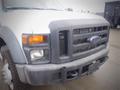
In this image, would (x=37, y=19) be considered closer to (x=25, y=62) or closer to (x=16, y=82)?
(x=25, y=62)

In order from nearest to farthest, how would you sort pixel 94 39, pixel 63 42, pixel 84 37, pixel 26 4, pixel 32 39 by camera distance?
pixel 32 39
pixel 63 42
pixel 84 37
pixel 94 39
pixel 26 4

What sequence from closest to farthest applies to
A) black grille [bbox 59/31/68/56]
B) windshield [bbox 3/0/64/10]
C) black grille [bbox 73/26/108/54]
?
black grille [bbox 59/31/68/56] → black grille [bbox 73/26/108/54] → windshield [bbox 3/0/64/10]

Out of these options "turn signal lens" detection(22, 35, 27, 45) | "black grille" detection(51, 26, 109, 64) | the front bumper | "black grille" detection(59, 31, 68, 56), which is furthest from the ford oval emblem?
"turn signal lens" detection(22, 35, 27, 45)

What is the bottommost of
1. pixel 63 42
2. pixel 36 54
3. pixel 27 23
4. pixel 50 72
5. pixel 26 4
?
pixel 50 72

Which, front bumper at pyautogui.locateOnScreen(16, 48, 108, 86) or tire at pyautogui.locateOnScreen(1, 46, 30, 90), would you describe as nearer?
front bumper at pyautogui.locateOnScreen(16, 48, 108, 86)

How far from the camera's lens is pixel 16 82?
210cm

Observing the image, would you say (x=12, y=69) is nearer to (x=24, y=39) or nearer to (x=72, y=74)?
(x=24, y=39)

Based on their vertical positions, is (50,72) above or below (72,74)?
above

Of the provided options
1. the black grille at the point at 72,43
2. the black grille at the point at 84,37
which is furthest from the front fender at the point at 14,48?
the black grille at the point at 84,37

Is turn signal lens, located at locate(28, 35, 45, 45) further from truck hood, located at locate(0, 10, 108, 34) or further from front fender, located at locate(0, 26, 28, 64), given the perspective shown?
front fender, located at locate(0, 26, 28, 64)

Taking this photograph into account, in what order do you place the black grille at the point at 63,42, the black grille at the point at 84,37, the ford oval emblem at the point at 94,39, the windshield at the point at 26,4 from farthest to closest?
the windshield at the point at 26,4 < the ford oval emblem at the point at 94,39 < the black grille at the point at 84,37 < the black grille at the point at 63,42

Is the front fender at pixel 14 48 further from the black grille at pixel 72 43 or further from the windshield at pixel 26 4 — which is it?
the windshield at pixel 26 4

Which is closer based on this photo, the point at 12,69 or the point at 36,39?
the point at 36,39

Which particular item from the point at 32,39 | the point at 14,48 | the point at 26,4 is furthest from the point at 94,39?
the point at 26,4
